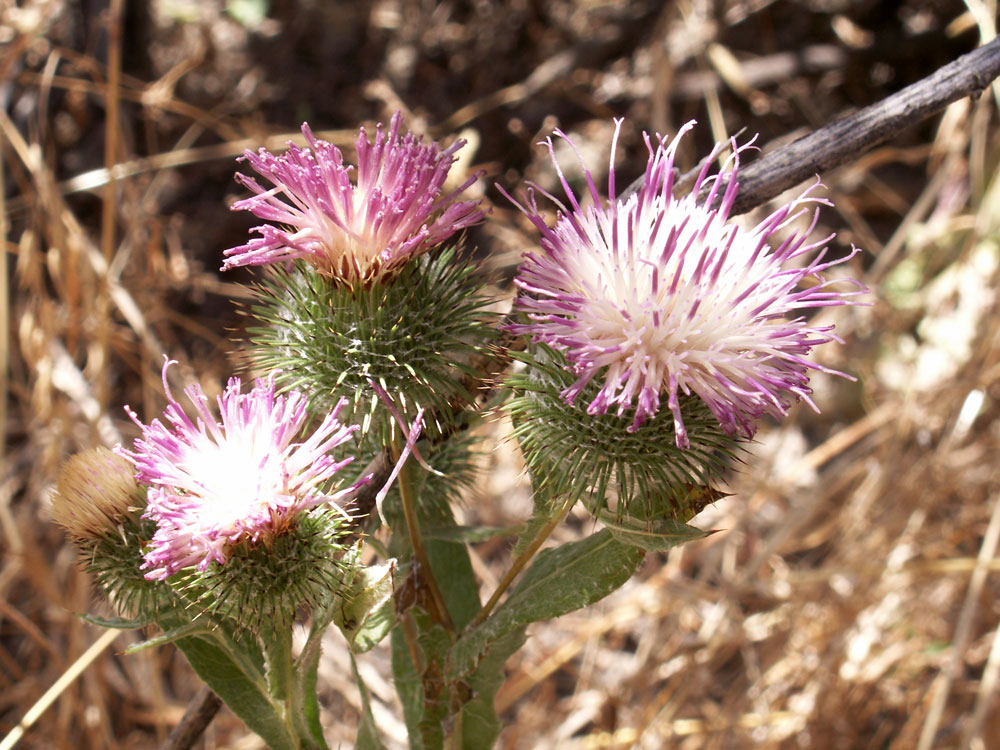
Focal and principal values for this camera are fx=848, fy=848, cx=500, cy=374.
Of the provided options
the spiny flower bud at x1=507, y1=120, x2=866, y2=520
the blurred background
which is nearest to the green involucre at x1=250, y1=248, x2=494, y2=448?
the spiny flower bud at x1=507, y1=120, x2=866, y2=520

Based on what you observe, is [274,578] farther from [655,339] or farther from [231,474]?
[655,339]

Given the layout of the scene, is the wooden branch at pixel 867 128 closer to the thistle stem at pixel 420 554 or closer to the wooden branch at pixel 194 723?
the thistle stem at pixel 420 554

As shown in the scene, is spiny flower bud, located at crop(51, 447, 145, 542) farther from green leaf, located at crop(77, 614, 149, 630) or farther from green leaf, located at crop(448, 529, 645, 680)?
green leaf, located at crop(448, 529, 645, 680)

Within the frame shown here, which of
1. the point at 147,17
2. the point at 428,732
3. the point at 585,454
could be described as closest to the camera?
the point at 585,454

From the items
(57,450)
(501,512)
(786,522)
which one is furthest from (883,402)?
(57,450)

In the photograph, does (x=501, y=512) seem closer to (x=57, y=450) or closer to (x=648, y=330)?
(x=57, y=450)

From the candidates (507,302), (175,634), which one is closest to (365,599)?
(175,634)
